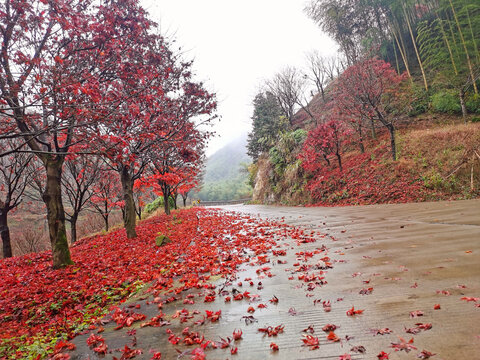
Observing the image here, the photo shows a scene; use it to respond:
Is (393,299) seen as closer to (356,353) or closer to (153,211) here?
(356,353)

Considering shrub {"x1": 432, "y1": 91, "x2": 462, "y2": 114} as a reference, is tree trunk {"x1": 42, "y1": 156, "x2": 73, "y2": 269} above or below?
below

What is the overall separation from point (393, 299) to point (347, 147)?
17.5m

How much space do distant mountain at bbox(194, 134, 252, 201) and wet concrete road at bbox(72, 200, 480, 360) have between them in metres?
58.9

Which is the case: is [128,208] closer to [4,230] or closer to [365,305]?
[4,230]

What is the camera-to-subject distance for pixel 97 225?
65.6 feet

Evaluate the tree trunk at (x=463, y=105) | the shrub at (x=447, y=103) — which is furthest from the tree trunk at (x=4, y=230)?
the shrub at (x=447, y=103)

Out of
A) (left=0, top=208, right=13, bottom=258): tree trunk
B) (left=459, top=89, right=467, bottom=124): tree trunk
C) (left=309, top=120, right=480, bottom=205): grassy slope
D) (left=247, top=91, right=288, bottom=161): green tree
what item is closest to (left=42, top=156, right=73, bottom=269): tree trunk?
(left=0, top=208, right=13, bottom=258): tree trunk

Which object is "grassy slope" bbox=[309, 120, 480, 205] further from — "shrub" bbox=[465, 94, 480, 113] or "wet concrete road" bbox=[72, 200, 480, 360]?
"wet concrete road" bbox=[72, 200, 480, 360]

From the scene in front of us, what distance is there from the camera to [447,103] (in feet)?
50.0

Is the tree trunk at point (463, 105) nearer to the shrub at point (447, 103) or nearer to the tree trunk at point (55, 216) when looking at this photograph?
the shrub at point (447, 103)

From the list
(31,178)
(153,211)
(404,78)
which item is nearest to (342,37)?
(404,78)

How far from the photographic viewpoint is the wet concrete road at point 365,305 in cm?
164

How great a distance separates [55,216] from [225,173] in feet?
372

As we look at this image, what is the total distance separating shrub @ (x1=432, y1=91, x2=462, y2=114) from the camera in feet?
48.9
